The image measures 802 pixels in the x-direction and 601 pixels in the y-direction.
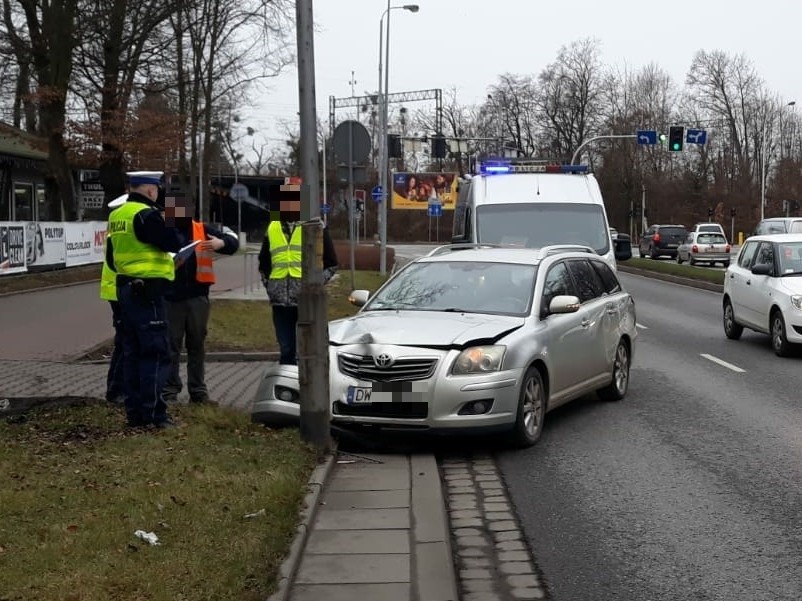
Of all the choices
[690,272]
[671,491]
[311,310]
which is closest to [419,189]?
[690,272]

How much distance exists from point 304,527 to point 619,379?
5574 mm

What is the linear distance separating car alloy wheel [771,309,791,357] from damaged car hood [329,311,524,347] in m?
6.50

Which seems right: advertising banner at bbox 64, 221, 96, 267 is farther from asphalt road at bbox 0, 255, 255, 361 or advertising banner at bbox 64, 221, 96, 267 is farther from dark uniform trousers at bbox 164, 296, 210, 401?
dark uniform trousers at bbox 164, 296, 210, 401

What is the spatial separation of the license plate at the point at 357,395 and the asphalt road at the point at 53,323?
6.21m

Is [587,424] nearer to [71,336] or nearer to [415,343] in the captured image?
[415,343]

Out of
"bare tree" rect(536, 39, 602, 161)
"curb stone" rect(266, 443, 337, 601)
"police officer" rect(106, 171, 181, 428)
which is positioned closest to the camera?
"curb stone" rect(266, 443, 337, 601)

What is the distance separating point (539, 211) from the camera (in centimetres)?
1559

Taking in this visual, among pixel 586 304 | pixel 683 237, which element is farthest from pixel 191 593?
pixel 683 237

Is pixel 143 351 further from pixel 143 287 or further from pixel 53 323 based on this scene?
pixel 53 323

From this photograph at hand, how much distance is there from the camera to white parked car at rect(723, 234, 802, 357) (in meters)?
13.6

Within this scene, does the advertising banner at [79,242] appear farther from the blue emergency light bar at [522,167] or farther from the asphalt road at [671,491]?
the asphalt road at [671,491]

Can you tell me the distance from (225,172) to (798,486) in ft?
285

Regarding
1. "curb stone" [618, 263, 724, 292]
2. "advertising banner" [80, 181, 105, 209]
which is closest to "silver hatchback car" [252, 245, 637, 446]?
"curb stone" [618, 263, 724, 292]

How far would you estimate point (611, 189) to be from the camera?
8219 cm
